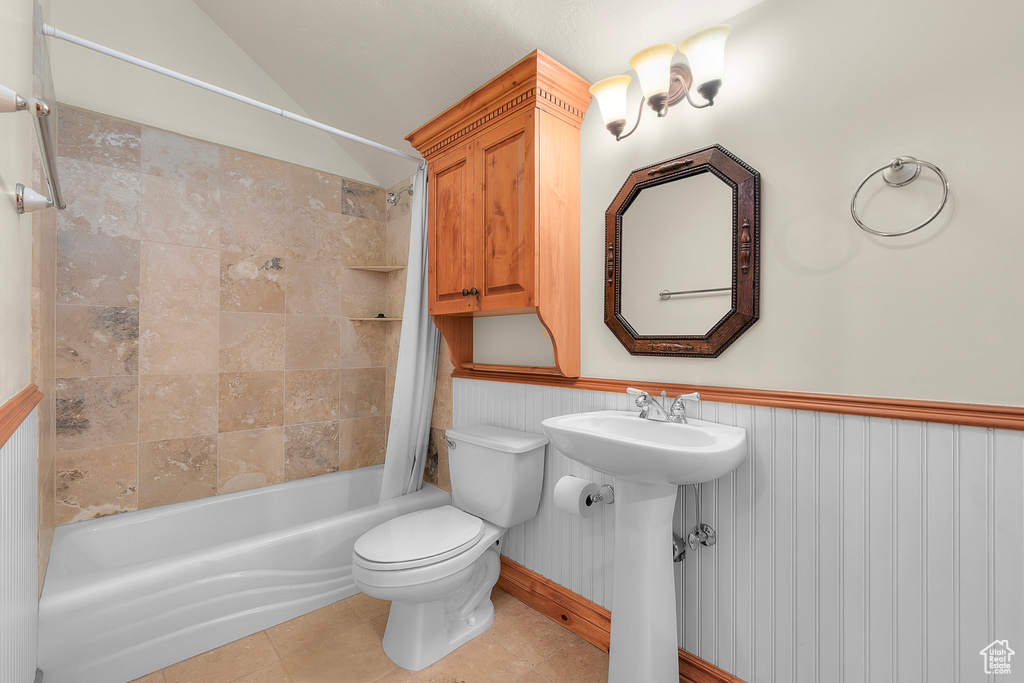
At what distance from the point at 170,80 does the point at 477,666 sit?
2.89 meters

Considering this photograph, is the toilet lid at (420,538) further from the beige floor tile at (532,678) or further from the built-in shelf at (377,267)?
the built-in shelf at (377,267)

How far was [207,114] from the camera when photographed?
2227mm

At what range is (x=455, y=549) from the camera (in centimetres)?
155

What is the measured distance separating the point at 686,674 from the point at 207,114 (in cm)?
314

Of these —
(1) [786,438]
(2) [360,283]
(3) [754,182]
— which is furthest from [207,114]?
(1) [786,438]

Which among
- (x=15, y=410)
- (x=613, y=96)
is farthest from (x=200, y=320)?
(x=613, y=96)

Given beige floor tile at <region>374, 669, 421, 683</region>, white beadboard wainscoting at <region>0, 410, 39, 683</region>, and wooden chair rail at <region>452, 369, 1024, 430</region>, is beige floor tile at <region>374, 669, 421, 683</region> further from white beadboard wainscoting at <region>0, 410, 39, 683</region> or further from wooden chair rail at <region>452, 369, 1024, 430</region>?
wooden chair rail at <region>452, 369, 1024, 430</region>

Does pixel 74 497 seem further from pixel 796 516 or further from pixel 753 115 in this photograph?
pixel 753 115

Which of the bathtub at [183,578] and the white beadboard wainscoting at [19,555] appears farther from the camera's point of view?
the bathtub at [183,578]

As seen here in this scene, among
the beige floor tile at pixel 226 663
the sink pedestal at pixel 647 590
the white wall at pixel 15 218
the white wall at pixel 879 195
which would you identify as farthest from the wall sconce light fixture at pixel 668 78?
the beige floor tile at pixel 226 663

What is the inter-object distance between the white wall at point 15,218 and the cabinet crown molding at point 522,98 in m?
1.23

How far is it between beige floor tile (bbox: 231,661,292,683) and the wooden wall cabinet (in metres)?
1.39

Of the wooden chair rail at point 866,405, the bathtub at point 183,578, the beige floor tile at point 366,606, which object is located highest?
the wooden chair rail at point 866,405

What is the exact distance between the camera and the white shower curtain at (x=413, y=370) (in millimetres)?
2184
